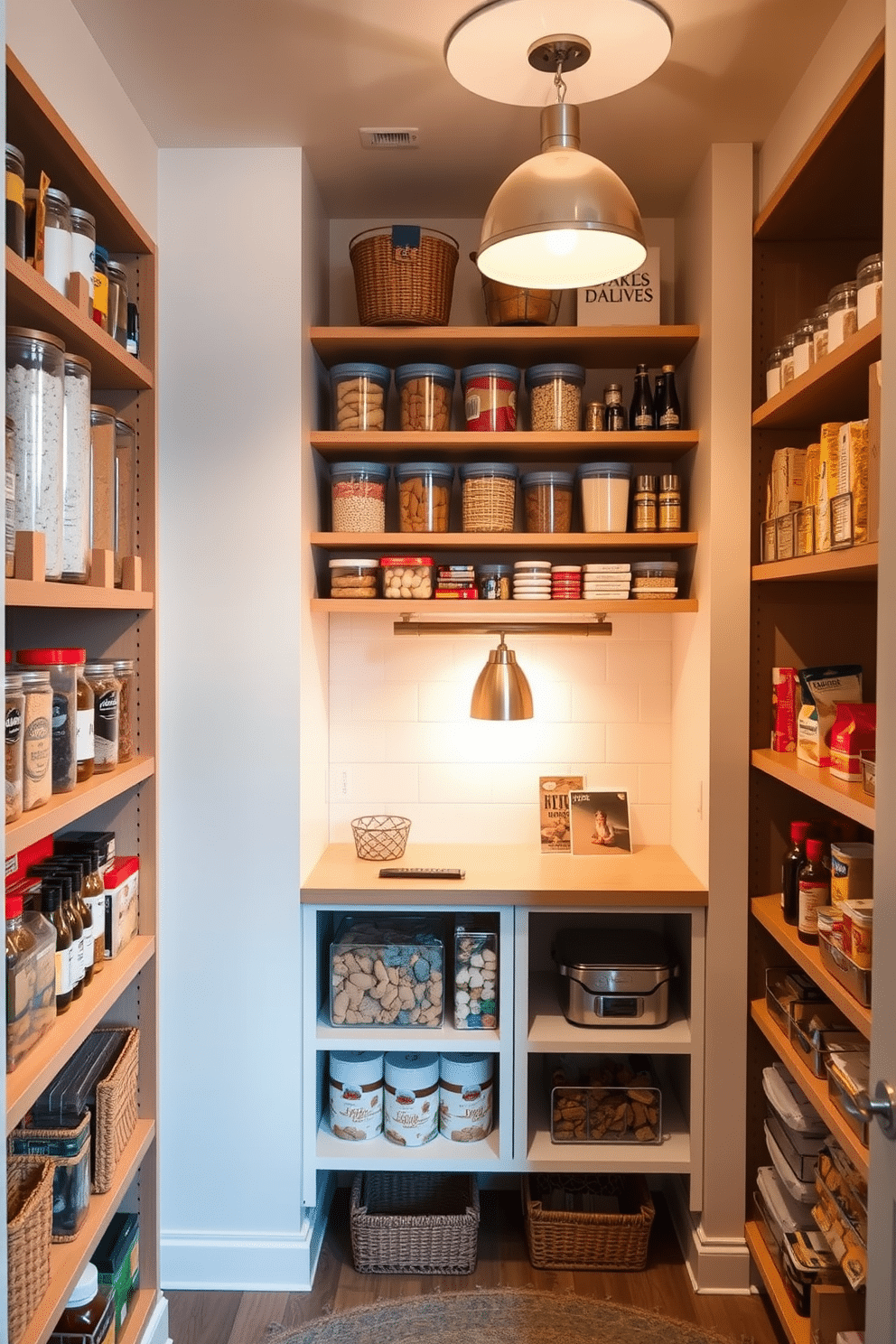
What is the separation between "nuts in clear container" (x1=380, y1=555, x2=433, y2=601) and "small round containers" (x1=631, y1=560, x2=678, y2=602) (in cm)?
55

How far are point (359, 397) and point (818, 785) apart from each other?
1.51m

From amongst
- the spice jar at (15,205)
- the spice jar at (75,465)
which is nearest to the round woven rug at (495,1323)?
the spice jar at (75,465)

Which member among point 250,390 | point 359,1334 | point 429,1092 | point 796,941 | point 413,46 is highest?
point 413,46

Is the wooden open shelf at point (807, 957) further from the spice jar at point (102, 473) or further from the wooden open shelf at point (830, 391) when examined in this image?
the spice jar at point (102, 473)

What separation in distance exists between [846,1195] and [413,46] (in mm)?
2403

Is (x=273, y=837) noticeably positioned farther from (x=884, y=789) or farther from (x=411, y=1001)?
(x=884, y=789)

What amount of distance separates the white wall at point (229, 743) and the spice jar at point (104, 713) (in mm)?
515

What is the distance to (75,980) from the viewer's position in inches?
73.2

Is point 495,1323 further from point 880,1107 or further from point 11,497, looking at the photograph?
point 11,497

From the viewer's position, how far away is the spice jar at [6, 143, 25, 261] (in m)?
1.59

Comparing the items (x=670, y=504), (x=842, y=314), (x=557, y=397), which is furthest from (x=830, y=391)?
(x=557, y=397)

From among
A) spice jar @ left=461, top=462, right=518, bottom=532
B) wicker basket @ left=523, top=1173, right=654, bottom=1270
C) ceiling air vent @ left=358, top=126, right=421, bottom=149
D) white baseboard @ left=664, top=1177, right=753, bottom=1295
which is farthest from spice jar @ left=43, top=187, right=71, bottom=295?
white baseboard @ left=664, top=1177, right=753, bottom=1295

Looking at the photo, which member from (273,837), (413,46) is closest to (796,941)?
(273,837)

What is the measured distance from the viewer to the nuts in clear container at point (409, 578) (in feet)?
8.82
